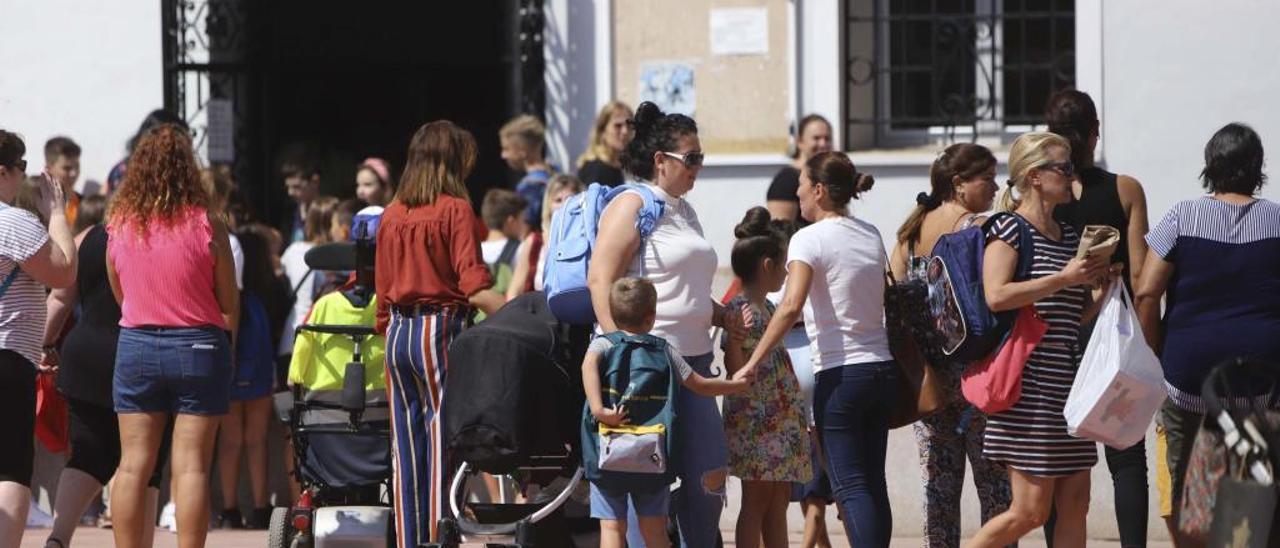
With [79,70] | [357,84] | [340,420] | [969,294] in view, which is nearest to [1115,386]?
[969,294]

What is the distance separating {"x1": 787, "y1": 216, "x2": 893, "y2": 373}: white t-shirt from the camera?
8172 mm

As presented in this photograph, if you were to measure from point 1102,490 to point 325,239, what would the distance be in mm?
4129

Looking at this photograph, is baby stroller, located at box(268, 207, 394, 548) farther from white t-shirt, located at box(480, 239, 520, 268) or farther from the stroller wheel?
white t-shirt, located at box(480, 239, 520, 268)

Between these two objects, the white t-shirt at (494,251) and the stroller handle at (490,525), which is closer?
the stroller handle at (490,525)

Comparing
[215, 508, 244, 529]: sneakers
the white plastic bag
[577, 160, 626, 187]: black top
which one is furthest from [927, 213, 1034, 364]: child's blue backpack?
[215, 508, 244, 529]: sneakers

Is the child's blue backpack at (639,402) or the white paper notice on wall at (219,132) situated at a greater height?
the white paper notice on wall at (219,132)

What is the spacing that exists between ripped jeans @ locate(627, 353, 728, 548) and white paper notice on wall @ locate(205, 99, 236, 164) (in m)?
5.40

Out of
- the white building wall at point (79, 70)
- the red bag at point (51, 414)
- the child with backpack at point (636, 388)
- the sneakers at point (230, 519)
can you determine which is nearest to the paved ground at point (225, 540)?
the sneakers at point (230, 519)

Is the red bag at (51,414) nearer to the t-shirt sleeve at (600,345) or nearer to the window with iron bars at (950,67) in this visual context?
the t-shirt sleeve at (600,345)

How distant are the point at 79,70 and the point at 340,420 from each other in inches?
161

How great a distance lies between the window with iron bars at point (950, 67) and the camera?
11.6 metres

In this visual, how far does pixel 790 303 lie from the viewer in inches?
315

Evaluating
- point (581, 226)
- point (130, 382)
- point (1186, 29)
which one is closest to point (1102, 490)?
point (1186, 29)

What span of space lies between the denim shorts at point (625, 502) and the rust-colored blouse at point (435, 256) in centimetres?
108
